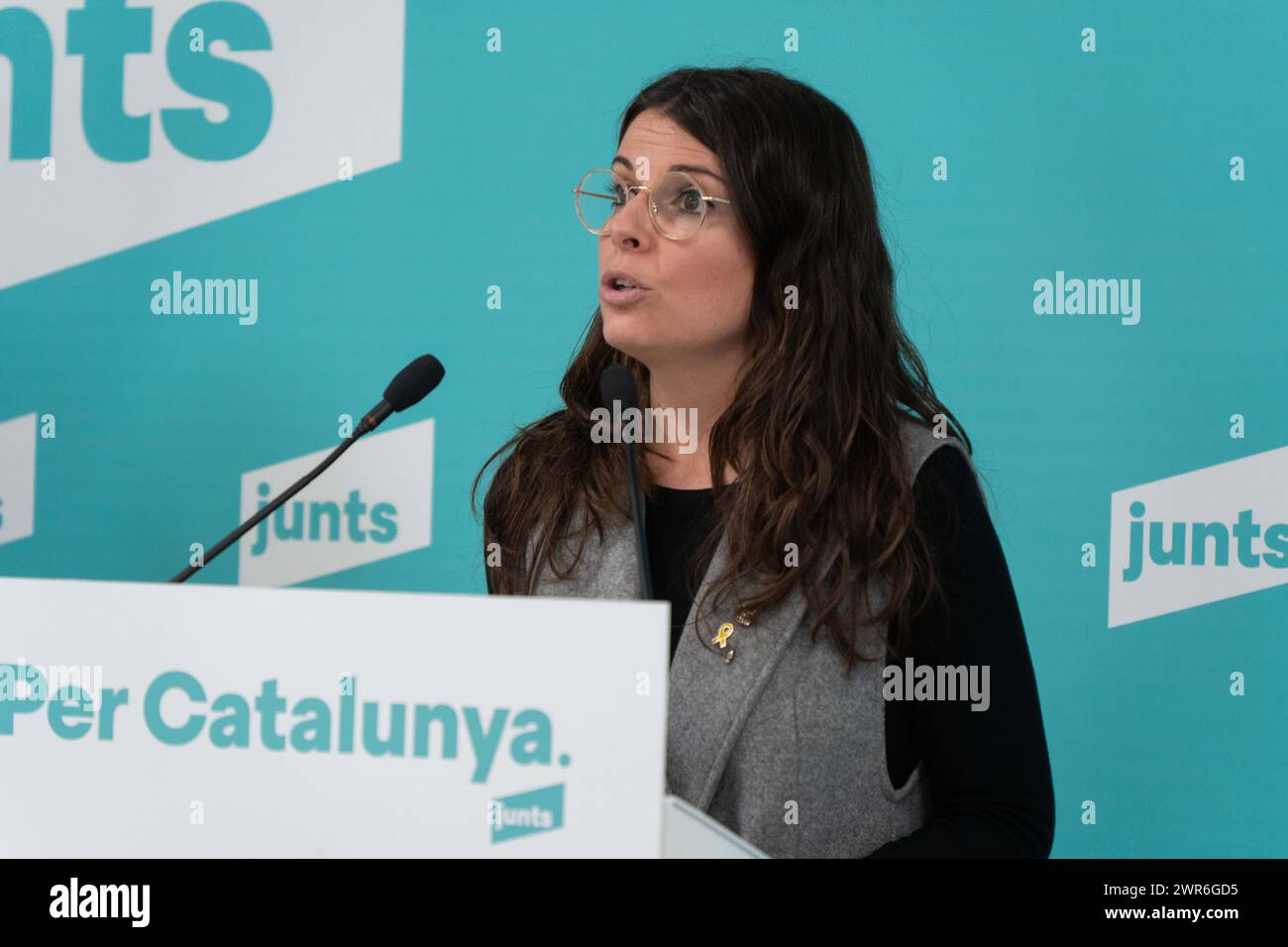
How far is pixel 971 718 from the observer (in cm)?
138

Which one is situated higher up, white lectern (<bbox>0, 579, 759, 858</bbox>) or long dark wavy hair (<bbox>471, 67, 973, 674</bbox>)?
long dark wavy hair (<bbox>471, 67, 973, 674</bbox>)

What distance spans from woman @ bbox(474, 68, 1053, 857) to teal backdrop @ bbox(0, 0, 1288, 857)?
0.71 metres

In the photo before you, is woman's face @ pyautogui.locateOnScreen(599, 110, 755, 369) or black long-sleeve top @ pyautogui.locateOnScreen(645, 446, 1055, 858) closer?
black long-sleeve top @ pyautogui.locateOnScreen(645, 446, 1055, 858)

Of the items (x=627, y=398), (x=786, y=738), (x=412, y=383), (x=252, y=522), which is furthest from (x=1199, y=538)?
(x=252, y=522)

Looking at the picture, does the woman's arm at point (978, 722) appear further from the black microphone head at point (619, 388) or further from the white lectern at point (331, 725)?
the white lectern at point (331, 725)

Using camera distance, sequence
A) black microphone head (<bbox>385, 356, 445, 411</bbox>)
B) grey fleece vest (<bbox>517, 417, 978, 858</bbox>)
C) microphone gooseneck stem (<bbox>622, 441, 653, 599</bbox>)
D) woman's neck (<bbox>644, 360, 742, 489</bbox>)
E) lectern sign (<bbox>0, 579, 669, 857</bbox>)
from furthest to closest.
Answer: woman's neck (<bbox>644, 360, 742, 489</bbox>), black microphone head (<bbox>385, 356, 445, 411</bbox>), grey fleece vest (<bbox>517, 417, 978, 858</bbox>), microphone gooseneck stem (<bbox>622, 441, 653, 599</bbox>), lectern sign (<bbox>0, 579, 669, 857</bbox>)

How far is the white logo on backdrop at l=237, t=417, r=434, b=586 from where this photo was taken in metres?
2.51

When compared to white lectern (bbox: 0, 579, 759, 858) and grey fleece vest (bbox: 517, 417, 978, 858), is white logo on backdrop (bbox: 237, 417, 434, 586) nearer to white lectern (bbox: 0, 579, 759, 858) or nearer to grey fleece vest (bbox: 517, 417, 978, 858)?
grey fleece vest (bbox: 517, 417, 978, 858)

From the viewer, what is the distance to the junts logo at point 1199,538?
2256 millimetres

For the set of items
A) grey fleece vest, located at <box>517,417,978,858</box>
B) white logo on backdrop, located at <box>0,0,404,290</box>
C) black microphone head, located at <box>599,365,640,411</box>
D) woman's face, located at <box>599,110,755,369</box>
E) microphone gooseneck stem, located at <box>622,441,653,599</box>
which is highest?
white logo on backdrop, located at <box>0,0,404,290</box>

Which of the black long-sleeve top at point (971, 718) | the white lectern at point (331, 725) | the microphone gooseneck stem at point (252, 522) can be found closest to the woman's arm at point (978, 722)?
the black long-sleeve top at point (971, 718)

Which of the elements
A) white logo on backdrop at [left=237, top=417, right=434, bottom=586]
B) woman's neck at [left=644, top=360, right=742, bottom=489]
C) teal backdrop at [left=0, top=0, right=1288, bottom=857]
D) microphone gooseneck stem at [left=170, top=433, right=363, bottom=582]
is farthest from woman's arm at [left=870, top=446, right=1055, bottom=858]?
white logo on backdrop at [left=237, top=417, right=434, bottom=586]

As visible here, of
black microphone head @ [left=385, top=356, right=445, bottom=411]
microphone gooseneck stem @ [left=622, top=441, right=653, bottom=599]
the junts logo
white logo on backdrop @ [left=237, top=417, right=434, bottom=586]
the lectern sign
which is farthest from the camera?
white logo on backdrop @ [left=237, top=417, right=434, bottom=586]

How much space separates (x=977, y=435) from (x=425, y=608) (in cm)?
171
